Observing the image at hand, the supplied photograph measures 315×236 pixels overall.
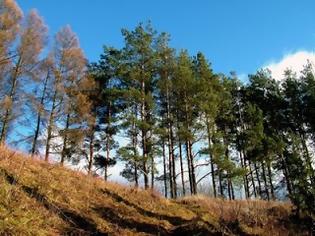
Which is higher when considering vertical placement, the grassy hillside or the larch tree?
the larch tree

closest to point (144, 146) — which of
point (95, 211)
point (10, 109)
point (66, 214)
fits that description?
point (10, 109)

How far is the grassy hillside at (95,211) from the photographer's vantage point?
28.0 feet

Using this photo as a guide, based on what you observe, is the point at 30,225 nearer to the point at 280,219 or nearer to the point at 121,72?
the point at 280,219

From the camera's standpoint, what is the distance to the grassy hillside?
28.0ft

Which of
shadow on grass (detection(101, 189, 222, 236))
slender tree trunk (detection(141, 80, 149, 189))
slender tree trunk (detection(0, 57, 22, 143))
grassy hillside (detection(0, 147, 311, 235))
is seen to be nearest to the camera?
grassy hillside (detection(0, 147, 311, 235))

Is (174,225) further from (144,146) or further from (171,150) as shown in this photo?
(171,150)

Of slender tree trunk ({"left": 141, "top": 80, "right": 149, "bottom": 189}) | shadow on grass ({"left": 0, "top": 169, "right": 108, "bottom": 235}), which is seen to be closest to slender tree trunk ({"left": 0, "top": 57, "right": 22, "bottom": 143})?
slender tree trunk ({"left": 141, "top": 80, "right": 149, "bottom": 189})

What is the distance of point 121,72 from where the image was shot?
96.8 feet

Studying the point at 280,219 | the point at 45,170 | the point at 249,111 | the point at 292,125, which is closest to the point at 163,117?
the point at 249,111

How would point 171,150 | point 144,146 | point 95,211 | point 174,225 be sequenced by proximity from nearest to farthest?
point 95,211, point 174,225, point 144,146, point 171,150

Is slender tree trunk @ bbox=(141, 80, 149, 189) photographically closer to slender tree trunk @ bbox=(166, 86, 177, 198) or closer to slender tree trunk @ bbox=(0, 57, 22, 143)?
slender tree trunk @ bbox=(166, 86, 177, 198)

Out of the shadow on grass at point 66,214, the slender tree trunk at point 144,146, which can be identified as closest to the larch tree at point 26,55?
the slender tree trunk at point 144,146

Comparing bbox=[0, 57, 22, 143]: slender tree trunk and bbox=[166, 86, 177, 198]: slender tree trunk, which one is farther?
bbox=[166, 86, 177, 198]: slender tree trunk

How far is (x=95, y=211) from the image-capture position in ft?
37.1
